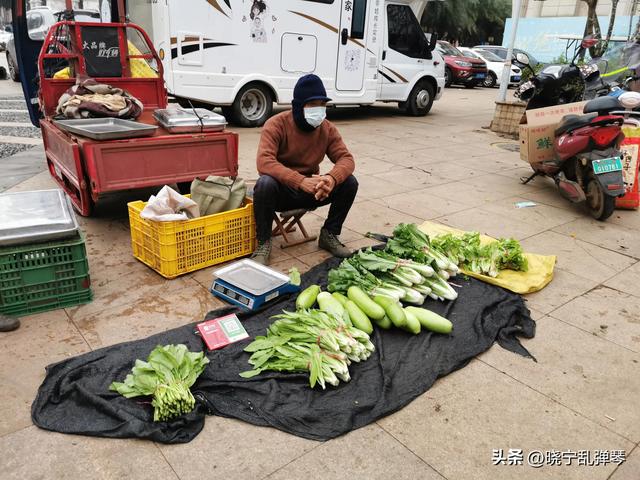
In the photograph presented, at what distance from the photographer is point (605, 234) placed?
514 centimetres

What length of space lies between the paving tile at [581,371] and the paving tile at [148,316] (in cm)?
188

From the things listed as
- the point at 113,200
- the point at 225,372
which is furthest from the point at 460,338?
the point at 113,200

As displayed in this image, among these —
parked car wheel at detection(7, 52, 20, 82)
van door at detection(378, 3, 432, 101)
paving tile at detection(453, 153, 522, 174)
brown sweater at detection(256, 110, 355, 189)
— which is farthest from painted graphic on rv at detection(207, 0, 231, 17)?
parked car wheel at detection(7, 52, 20, 82)

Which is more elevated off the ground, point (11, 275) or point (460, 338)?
point (11, 275)

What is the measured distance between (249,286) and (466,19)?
114ft

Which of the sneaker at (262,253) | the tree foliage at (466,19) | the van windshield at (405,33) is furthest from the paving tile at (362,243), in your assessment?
the tree foliage at (466,19)

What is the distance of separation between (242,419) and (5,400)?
117 centimetres

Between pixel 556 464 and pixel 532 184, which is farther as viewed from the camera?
pixel 532 184

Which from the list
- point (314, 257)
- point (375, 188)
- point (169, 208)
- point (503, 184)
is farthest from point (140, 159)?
point (503, 184)

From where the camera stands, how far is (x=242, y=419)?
2.40 metres

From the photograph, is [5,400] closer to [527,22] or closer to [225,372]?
[225,372]

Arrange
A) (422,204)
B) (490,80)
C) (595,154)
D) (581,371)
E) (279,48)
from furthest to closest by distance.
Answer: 1. (490,80)
2. (279,48)
3. (422,204)
4. (595,154)
5. (581,371)

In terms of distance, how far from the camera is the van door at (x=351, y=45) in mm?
10070

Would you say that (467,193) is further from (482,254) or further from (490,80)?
(490,80)
